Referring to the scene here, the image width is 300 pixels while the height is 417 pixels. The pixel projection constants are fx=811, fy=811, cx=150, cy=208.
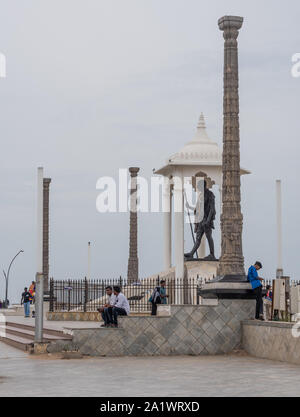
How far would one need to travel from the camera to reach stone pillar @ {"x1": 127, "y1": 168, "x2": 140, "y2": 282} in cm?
4447

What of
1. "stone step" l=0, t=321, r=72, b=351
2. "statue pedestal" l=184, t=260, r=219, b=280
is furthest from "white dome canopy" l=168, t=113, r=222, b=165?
"stone step" l=0, t=321, r=72, b=351

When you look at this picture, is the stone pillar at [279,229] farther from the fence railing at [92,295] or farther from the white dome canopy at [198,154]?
the white dome canopy at [198,154]

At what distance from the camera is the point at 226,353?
19719 mm

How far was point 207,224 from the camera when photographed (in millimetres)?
34156

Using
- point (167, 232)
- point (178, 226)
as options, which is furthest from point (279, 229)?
point (167, 232)

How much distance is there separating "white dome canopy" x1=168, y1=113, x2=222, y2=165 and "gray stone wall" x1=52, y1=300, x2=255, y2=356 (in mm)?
13910

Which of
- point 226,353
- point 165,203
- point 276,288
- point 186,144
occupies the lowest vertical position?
point 226,353

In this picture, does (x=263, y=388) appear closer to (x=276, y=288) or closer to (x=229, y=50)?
(x=276, y=288)

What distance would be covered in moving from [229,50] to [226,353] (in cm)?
789

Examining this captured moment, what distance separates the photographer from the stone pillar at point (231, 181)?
20828 millimetres

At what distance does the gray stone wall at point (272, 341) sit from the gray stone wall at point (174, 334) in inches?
19.1
